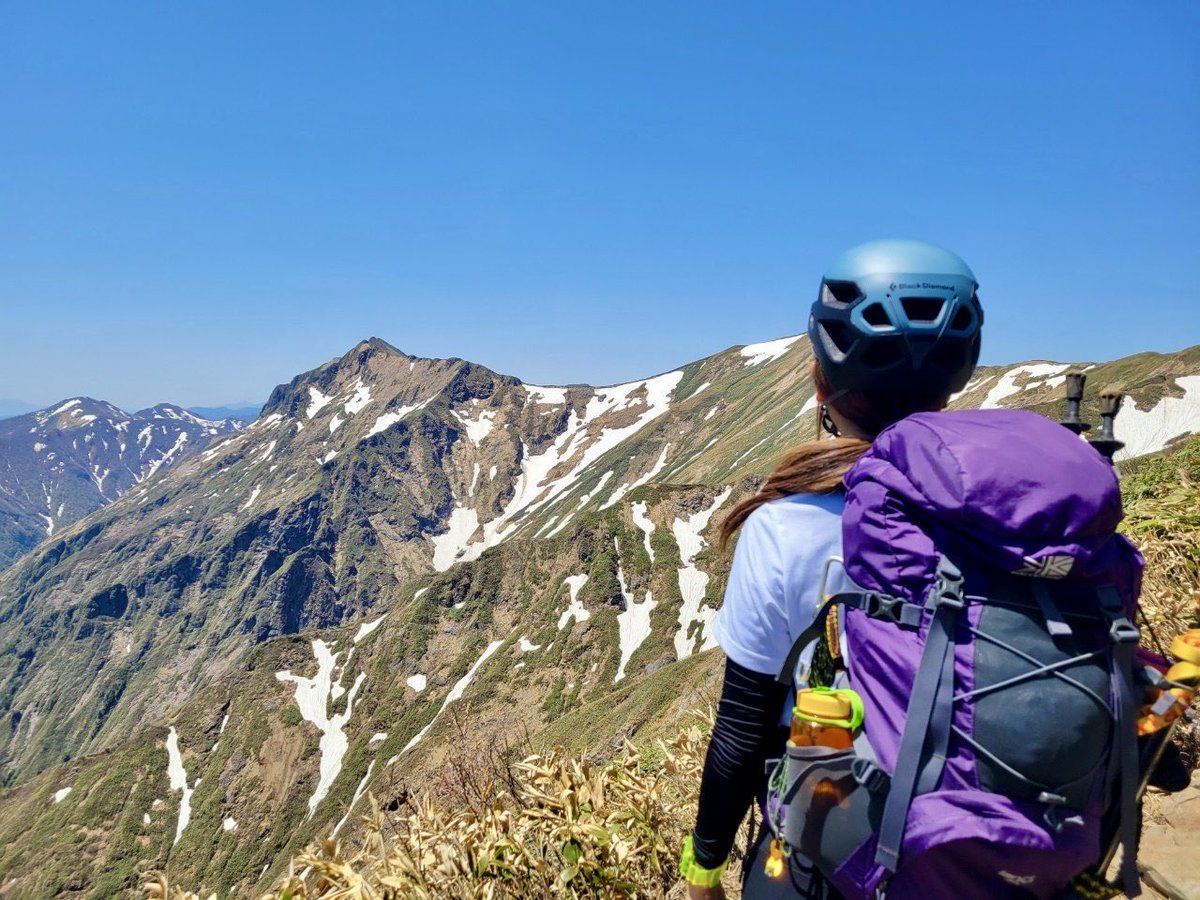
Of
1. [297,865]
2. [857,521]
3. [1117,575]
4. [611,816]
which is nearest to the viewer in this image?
[1117,575]

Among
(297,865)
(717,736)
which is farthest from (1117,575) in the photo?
(297,865)

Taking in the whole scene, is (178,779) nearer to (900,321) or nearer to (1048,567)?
(900,321)

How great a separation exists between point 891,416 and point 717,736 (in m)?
1.52

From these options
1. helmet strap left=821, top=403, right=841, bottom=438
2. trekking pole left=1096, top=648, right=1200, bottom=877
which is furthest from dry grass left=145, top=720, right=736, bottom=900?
helmet strap left=821, top=403, right=841, bottom=438

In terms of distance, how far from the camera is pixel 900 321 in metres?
2.74

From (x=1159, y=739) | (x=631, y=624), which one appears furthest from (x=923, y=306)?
(x=631, y=624)

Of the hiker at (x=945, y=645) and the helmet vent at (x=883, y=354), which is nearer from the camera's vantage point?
the hiker at (x=945, y=645)

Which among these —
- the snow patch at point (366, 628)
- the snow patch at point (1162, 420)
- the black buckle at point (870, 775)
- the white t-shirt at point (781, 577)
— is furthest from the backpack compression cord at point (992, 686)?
the snow patch at point (366, 628)

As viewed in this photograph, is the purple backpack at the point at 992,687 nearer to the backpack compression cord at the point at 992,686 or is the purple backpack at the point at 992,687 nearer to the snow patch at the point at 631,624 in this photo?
the backpack compression cord at the point at 992,686

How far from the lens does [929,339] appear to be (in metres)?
2.72

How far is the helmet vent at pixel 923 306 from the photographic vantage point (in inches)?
110

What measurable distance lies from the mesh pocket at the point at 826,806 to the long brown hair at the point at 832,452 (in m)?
0.96

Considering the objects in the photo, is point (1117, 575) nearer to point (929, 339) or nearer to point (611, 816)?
point (929, 339)

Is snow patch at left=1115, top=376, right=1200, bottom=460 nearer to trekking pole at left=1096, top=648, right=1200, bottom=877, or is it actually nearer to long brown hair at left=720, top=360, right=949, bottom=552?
long brown hair at left=720, top=360, right=949, bottom=552
